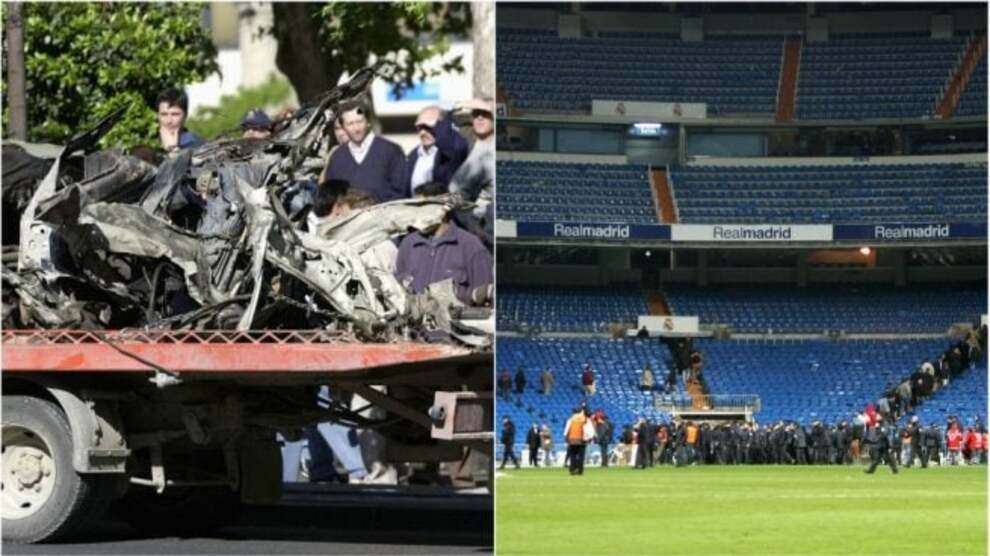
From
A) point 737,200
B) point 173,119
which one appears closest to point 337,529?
point 173,119

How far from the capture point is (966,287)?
6.85 metres

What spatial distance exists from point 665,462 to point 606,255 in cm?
65

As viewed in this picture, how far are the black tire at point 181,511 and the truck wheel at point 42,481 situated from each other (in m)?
1.03

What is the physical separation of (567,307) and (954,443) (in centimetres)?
126

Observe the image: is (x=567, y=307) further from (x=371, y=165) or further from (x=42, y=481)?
(x=371, y=165)

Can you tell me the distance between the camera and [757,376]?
22.1 ft

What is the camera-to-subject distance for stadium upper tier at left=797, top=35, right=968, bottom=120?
22.2 feet

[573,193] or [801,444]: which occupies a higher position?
[573,193]

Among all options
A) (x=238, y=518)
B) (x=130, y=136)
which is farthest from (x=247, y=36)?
(x=238, y=518)

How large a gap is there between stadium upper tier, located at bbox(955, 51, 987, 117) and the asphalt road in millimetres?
4035

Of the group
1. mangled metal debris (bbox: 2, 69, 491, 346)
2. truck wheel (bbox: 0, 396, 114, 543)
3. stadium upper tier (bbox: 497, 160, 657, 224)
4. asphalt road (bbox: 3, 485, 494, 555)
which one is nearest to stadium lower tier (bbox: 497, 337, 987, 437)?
stadium upper tier (bbox: 497, 160, 657, 224)

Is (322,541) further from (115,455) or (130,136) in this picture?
(130,136)

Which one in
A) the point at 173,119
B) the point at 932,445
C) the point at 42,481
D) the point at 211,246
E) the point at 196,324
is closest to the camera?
the point at 932,445

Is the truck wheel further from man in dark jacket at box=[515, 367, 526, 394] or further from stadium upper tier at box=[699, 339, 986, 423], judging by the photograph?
stadium upper tier at box=[699, 339, 986, 423]
